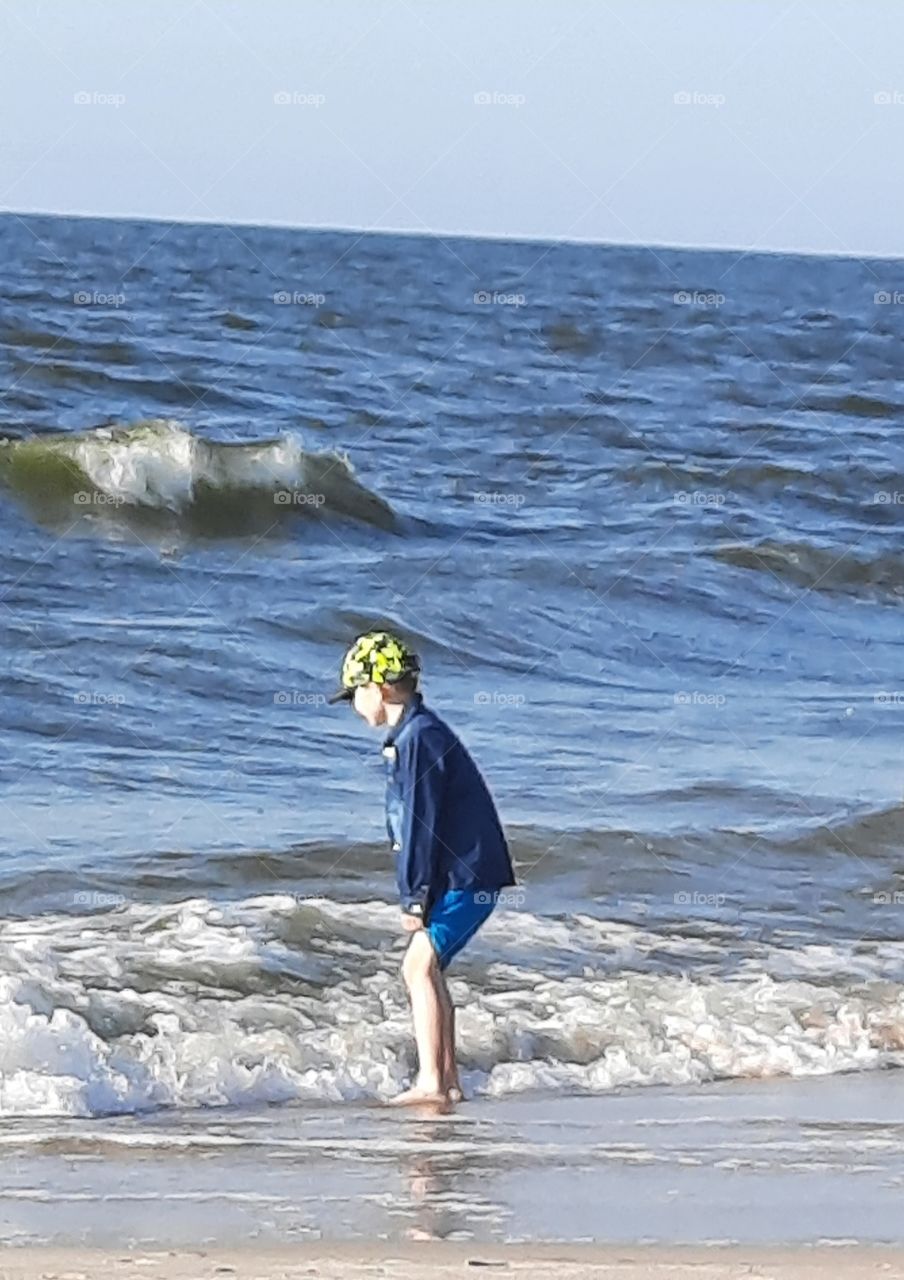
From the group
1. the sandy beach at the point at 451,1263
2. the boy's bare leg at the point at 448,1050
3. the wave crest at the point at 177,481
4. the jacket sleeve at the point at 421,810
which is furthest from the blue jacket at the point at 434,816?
the wave crest at the point at 177,481

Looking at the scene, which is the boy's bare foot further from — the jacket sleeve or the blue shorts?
the jacket sleeve

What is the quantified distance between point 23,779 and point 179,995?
3.47 m

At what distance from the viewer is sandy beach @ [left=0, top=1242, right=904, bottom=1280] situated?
15.0ft

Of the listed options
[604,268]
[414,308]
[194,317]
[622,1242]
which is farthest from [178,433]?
[622,1242]

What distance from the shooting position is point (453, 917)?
655 centimetres

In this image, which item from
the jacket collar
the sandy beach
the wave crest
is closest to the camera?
the sandy beach

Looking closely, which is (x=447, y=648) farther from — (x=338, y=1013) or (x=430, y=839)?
(x=430, y=839)

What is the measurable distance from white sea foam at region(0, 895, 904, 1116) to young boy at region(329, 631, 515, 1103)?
41 centimetres

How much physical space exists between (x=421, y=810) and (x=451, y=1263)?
189cm

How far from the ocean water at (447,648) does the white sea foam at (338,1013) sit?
0.07 ft

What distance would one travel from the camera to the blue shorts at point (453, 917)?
652 centimetres

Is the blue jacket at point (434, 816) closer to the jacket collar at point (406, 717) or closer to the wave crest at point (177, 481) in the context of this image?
the jacket collar at point (406, 717)

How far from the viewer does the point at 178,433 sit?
51.9 feet

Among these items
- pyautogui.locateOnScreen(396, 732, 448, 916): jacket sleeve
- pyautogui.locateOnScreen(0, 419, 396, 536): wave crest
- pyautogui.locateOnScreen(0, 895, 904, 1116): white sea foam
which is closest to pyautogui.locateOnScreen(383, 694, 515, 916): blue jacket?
pyautogui.locateOnScreen(396, 732, 448, 916): jacket sleeve
